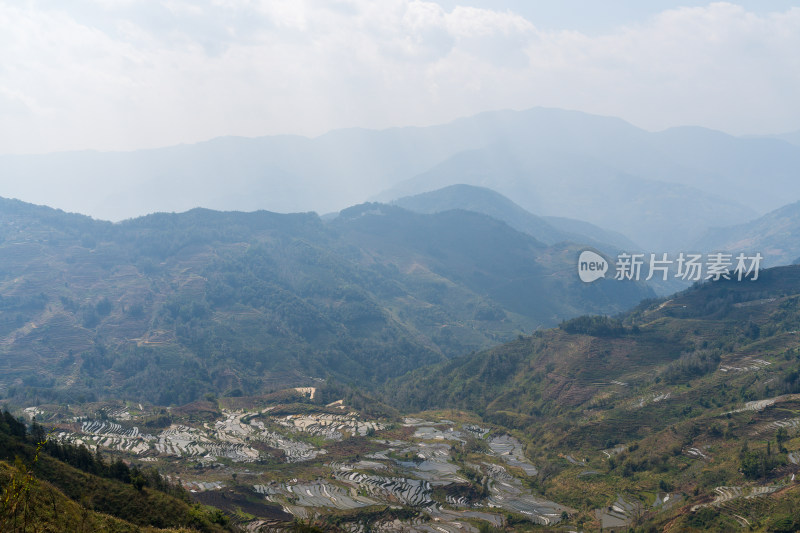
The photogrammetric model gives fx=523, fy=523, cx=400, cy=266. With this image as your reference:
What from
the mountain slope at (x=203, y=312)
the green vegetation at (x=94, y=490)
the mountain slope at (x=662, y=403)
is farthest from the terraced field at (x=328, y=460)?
the mountain slope at (x=203, y=312)

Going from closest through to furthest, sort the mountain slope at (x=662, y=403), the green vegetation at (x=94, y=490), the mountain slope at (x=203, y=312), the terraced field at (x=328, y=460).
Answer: the green vegetation at (x=94, y=490) → the mountain slope at (x=662, y=403) → the terraced field at (x=328, y=460) → the mountain slope at (x=203, y=312)

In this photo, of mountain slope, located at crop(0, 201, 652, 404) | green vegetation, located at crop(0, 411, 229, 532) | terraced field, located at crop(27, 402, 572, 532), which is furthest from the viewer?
mountain slope, located at crop(0, 201, 652, 404)

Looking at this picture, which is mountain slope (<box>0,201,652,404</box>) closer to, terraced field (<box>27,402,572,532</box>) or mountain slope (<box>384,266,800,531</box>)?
terraced field (<box>27,402,572,532</box>)

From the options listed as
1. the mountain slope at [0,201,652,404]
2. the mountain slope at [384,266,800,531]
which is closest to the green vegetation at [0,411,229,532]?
the mountain slope at [384,266,800,531]

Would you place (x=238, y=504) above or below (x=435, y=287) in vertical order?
below

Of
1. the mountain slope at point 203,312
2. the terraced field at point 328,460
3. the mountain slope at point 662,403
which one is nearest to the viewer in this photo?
the mountain slope at point 662,403

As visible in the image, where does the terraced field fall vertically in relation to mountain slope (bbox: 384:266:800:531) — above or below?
below

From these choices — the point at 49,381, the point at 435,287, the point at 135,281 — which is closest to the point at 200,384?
the point at 49,381

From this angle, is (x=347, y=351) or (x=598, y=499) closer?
(x=598, y=499)

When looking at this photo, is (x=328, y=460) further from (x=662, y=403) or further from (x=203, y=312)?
(x=203, y=312)

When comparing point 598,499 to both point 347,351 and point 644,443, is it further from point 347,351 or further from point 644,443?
point 347,351

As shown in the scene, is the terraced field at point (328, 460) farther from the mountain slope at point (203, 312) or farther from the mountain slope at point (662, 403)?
the mountain slope at point (203, 312)
